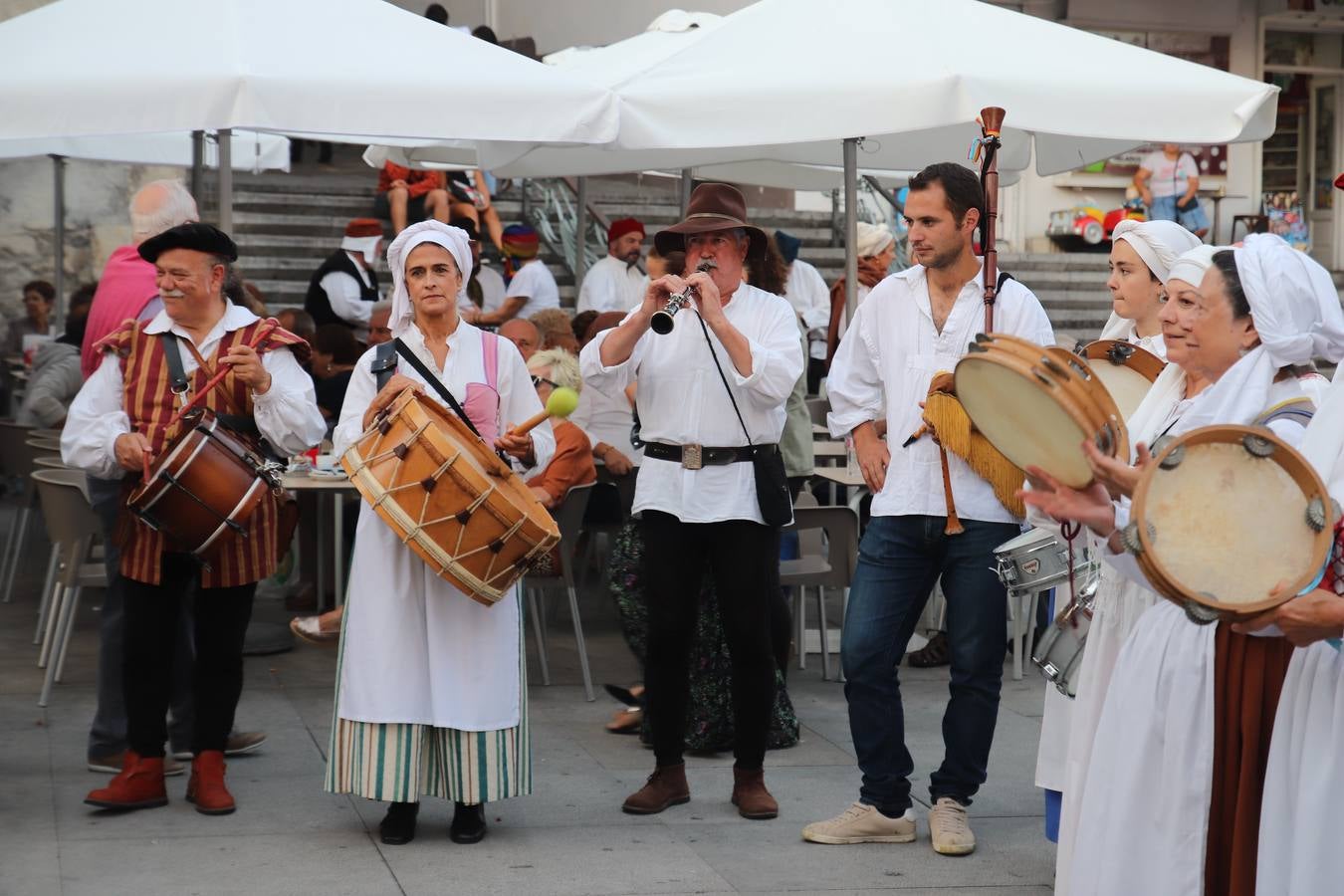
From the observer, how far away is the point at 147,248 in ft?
16.9

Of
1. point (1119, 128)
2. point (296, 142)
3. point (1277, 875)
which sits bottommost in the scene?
point (1277, 875)

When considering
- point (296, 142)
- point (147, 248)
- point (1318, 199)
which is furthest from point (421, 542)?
point (1318, 199)

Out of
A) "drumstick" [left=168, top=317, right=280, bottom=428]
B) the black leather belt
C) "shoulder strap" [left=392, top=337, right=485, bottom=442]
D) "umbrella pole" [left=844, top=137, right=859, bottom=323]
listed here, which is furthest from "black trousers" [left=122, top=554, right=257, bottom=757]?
"umbrella pole" [left=844, top=137, right=859, bottom=323]

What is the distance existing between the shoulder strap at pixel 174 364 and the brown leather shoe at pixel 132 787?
1.12 meters

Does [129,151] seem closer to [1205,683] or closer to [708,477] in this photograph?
[708,477]

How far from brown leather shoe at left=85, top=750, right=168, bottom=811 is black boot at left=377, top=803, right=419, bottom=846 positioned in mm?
760

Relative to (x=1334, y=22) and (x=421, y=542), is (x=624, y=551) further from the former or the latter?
(x=1334, y=22)

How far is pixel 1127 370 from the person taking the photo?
14.5 feet

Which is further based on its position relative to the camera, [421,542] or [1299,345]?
[421,542]

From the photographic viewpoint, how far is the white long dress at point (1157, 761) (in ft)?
10.8

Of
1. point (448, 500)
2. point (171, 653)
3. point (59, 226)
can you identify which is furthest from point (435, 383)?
point (59, 226)

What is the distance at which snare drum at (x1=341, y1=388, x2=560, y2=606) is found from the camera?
4.61 m

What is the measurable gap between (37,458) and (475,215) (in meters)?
7.19

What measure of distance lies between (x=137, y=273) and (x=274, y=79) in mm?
845
